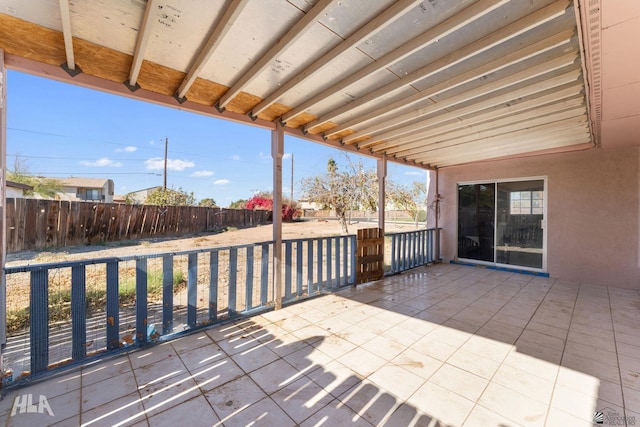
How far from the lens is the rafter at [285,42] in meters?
1.40

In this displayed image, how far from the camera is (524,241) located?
5152 mm

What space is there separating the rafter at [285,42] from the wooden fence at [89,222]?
431cm

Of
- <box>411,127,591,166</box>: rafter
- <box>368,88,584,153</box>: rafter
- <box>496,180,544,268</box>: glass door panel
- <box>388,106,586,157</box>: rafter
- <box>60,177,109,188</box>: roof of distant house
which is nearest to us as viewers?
<box>368,88,584,153</box>: rafter

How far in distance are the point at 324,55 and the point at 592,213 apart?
532 centimetres

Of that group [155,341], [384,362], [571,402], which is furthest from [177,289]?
[571,402]

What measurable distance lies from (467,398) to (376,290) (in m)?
2.36

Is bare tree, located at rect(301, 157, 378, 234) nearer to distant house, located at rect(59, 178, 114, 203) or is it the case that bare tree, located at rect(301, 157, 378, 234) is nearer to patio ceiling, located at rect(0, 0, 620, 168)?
patio ceiling, located at rect(0, 0, 620, 168)

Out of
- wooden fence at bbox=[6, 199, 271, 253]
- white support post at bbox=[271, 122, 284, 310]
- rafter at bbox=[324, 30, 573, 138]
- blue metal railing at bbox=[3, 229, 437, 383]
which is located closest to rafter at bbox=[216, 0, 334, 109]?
white support post at bbox=[271, 122, 284, 310]

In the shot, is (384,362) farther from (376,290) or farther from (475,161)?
(475,161)

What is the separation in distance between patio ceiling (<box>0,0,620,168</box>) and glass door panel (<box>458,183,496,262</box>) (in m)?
2.54

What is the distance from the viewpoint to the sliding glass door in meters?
5.01

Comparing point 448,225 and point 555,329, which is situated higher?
point 448,225

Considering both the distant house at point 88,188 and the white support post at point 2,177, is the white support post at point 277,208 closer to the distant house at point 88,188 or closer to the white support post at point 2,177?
the white support post at point 2,177

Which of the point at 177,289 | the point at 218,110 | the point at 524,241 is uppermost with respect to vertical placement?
the point at 218,110
